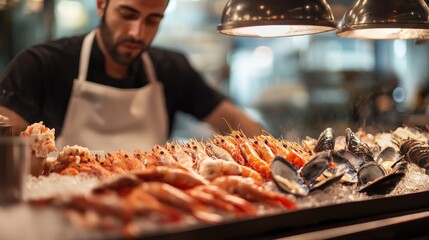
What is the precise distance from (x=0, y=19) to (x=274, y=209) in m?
3.85

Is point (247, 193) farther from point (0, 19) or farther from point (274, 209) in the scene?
point (0, 19)

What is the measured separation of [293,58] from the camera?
749 cm

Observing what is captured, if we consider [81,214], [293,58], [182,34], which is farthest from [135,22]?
[293,58]

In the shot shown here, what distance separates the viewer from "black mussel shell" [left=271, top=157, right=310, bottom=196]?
215 cm

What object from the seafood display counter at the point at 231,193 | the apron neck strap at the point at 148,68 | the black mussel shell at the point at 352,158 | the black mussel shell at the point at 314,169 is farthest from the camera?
the apron neck strap at the point at 148,68

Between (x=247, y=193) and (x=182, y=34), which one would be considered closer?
(x=247, y=193)

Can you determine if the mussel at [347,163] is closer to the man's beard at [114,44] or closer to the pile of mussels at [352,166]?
the pile of mussels at [352,166]

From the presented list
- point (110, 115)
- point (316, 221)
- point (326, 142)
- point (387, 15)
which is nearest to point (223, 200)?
point (316, 221)

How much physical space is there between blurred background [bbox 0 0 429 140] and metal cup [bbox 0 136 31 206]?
135 inches

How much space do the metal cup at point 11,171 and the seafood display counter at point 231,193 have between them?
0.16ft

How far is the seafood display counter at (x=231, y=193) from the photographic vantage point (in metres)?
1.47

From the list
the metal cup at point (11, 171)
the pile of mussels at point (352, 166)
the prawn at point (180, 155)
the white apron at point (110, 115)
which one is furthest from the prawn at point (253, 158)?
the white apron at point (110, 115)

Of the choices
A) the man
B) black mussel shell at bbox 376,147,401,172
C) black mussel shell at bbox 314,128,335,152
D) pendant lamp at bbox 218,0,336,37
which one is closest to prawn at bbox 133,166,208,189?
pendant lamp at bbox 218,0,336,37

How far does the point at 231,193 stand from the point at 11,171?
693 millimetres
